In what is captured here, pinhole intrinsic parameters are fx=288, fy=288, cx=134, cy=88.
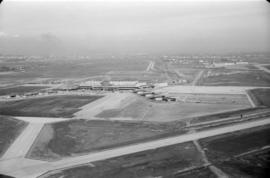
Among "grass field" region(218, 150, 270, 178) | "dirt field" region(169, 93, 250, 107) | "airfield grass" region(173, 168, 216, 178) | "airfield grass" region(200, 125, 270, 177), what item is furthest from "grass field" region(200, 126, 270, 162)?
"dirt field" region(169, 93, 250, 107)

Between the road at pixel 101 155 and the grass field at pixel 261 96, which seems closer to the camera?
the road at pixel 101 155

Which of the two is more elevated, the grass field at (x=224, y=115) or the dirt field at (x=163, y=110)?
the dirt field at (x=163, y=110)

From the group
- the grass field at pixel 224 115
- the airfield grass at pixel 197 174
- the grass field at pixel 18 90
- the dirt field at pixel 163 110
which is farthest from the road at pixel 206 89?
the airfield grass at pixel 197 174

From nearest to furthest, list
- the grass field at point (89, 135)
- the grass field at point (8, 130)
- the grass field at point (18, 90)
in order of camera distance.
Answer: the grass field at point (89, 135)
the grass field at point (8, 130)
the grass field at point (18, 90)

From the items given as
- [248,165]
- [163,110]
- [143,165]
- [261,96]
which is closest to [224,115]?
[163,110]

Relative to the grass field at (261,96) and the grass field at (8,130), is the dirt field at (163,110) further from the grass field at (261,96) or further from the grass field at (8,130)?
the grass field at (8,130)

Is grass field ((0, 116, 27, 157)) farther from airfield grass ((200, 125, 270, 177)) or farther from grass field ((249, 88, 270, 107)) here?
grass field ((249, 88, 270, 107))

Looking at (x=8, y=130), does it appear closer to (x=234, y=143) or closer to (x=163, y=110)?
(x=163, y=110)

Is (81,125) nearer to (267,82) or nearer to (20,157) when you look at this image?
(20,157)

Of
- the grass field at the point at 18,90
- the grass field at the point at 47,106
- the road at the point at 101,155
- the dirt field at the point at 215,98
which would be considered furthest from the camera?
the grass field at the point at 18,90
